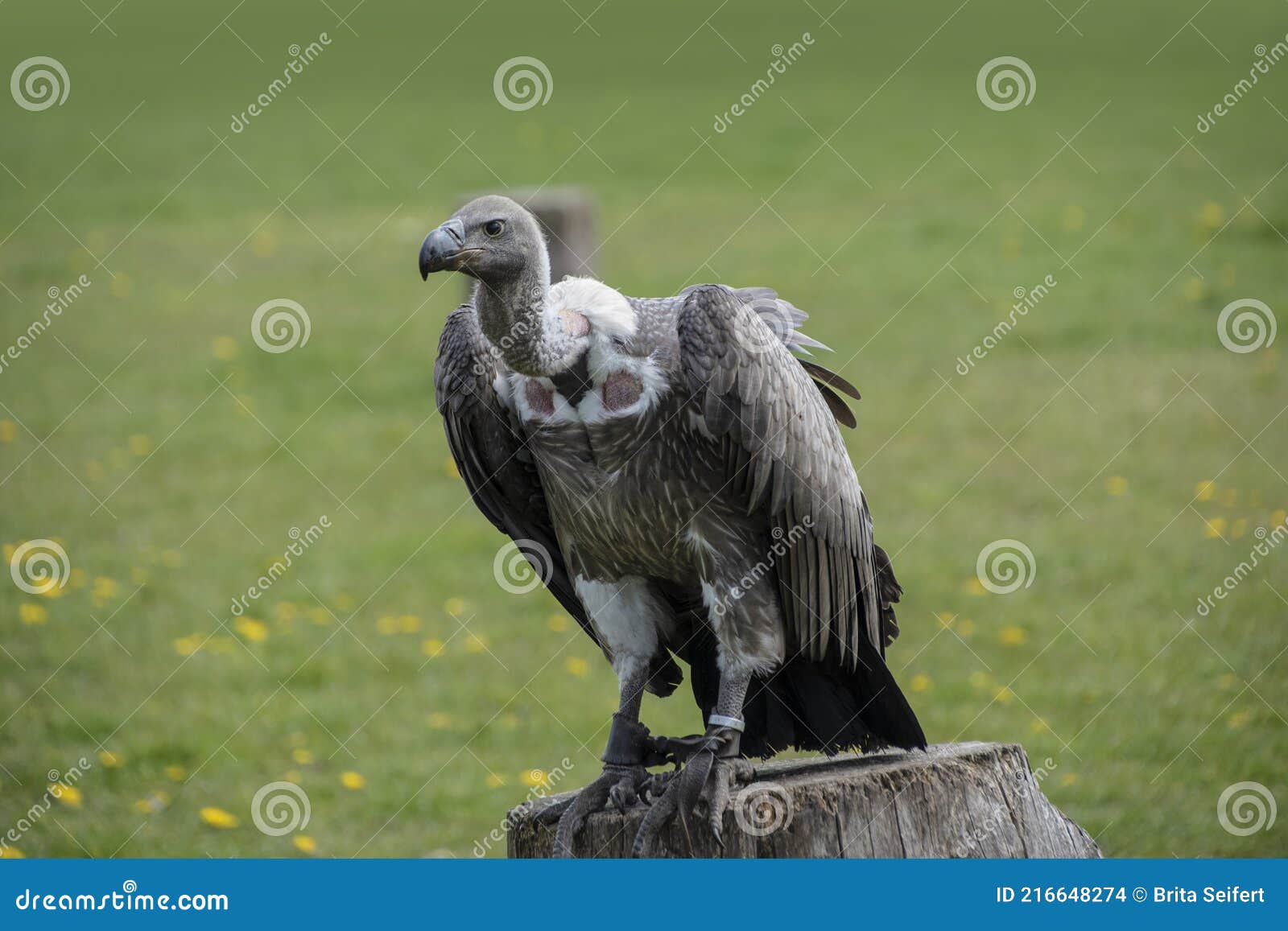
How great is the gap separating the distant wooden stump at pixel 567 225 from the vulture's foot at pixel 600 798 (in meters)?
7.58

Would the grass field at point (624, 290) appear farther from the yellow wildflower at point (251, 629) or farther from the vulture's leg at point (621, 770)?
the vulture's leg at point (621, 770)

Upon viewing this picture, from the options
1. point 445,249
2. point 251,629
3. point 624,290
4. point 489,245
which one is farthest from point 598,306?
point 624,290

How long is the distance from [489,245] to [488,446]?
0.94m

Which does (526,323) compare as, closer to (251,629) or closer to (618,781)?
(618,781)

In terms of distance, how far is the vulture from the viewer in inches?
186

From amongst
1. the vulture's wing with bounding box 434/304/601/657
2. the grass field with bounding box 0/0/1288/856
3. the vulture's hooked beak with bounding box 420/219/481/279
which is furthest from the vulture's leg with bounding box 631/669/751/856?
the grass field with bounding box 0/0/1288/856

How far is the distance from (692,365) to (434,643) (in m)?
5.59

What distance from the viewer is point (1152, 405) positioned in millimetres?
12477

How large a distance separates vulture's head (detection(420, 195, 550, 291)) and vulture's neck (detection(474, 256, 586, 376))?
0.8 inches

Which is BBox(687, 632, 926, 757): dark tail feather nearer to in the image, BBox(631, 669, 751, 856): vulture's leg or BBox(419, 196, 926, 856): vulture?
BBox(419, 196, 926, 856): vulture

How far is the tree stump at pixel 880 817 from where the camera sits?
456cm

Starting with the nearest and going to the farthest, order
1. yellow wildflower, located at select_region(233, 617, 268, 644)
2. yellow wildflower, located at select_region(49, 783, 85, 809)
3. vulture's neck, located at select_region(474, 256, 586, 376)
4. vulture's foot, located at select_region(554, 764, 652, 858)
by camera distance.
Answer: vulture's neck, located at select_region(474, 256, 586, 376) < vulture's foot, located at select_region(554, 764, 652, 858) < yellow wildflower, located at select_region(49, 783, 85, 809) < yellow wildflower, located at select_region(233, 617, 268, 644)

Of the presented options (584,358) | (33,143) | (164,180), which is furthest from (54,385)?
(584,358)

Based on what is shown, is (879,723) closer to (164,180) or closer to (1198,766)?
(1198,766)
